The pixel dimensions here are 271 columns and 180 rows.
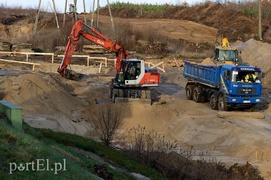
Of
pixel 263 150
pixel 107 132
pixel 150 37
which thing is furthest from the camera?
pixel 150 37

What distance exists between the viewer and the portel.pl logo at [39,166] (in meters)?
8.15

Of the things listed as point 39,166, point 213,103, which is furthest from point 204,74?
point 39,166

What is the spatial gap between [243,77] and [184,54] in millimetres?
26661

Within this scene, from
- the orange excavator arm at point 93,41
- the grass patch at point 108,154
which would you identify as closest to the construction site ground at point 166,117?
the orange excavator arm at point 93,41

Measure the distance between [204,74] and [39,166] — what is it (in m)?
22.6

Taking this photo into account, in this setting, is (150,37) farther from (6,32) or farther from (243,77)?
(243,77)

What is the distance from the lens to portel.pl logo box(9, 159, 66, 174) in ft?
26.7

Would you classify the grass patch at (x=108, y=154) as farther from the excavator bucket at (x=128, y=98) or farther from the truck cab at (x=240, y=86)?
the truck cab at (x=240, y=86)

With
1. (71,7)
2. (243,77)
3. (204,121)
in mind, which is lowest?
(204,121)

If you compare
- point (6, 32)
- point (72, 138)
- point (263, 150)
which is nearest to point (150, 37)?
point (6, 32)

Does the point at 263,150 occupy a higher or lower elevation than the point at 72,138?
lower

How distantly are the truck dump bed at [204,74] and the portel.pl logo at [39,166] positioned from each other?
20171 mm

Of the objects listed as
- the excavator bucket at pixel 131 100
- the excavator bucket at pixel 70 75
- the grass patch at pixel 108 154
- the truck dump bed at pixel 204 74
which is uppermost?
the truck dump bed at pixel 204 74

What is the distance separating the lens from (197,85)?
3206 cm
